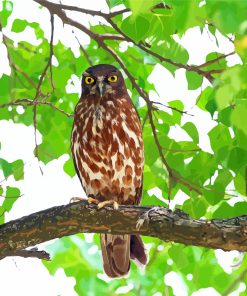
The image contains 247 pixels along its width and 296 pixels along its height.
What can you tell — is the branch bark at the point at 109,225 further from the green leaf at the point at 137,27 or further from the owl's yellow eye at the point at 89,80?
the owl's yellow eye at the point at 89,80

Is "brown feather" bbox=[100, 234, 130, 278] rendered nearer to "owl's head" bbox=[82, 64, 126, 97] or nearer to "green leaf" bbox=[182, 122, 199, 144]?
"green leaf" bbox=[182, 122, 199, 144]

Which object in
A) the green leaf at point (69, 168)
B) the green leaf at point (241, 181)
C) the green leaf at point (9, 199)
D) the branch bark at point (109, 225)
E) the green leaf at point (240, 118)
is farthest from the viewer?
the green leaf at point (69, 168)

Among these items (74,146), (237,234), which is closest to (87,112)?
(74,146)

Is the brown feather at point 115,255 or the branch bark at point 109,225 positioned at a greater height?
the brown feather at point 115,255

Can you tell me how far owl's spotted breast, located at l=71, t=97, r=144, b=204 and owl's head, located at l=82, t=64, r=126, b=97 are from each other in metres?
0.20

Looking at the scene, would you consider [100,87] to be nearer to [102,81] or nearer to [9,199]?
[102,81]

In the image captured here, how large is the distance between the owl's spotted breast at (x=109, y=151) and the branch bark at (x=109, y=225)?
1033mm

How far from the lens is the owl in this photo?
4875 millimetres

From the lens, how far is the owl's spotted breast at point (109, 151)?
488cm

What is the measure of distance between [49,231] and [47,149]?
169cm

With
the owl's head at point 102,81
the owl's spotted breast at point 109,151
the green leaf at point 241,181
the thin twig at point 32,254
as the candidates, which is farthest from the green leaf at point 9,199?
the green leaf at point 241,181

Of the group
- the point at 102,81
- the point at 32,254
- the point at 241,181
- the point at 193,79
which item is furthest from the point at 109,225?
the point at 102,81

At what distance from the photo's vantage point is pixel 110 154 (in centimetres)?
485

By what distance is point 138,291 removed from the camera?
197 inches
